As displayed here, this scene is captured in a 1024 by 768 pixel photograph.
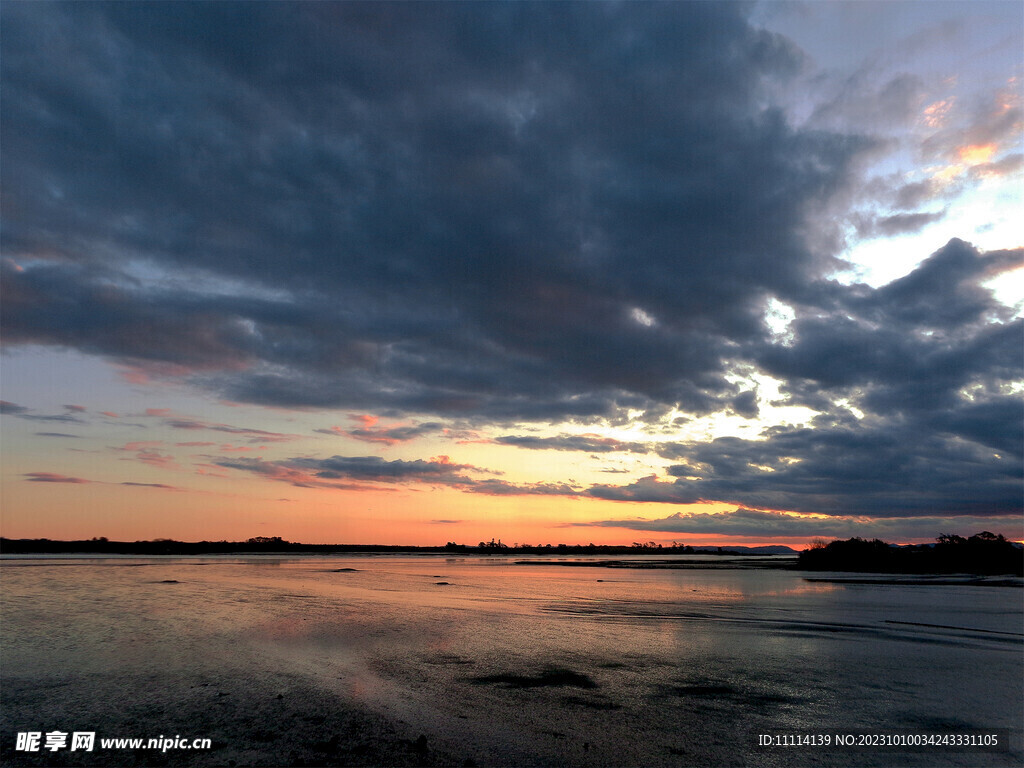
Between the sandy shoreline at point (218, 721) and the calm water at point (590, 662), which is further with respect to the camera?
the calm water at point (590, 662)

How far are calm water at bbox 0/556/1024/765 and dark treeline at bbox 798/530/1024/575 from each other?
163ft

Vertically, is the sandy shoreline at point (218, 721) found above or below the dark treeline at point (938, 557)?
above

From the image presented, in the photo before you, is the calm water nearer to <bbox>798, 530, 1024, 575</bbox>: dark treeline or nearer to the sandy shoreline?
the sandy shoreline

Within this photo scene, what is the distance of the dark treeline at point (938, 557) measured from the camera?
249 ft

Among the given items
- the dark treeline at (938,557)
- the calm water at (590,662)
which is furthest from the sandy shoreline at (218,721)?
the dark treeline at (938,557)

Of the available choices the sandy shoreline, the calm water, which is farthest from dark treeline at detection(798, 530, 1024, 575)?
the sandy shoreline

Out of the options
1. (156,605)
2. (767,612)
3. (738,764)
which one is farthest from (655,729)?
(156,605)

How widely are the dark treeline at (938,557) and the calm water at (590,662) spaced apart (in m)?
49.6

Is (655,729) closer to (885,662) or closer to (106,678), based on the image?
(885,662)

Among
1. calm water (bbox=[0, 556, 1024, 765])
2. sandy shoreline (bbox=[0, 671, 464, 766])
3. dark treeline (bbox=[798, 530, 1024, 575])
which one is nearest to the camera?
sandy shoreline (bbox=[0, 671, 464, 766])

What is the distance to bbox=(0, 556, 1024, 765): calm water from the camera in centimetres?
1249

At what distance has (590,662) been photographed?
19.5m

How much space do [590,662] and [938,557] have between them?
85.9 metres

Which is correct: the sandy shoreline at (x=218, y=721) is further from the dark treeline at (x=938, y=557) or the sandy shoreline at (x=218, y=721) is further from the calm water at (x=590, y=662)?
the dark treeline at (x=938, y=557)
